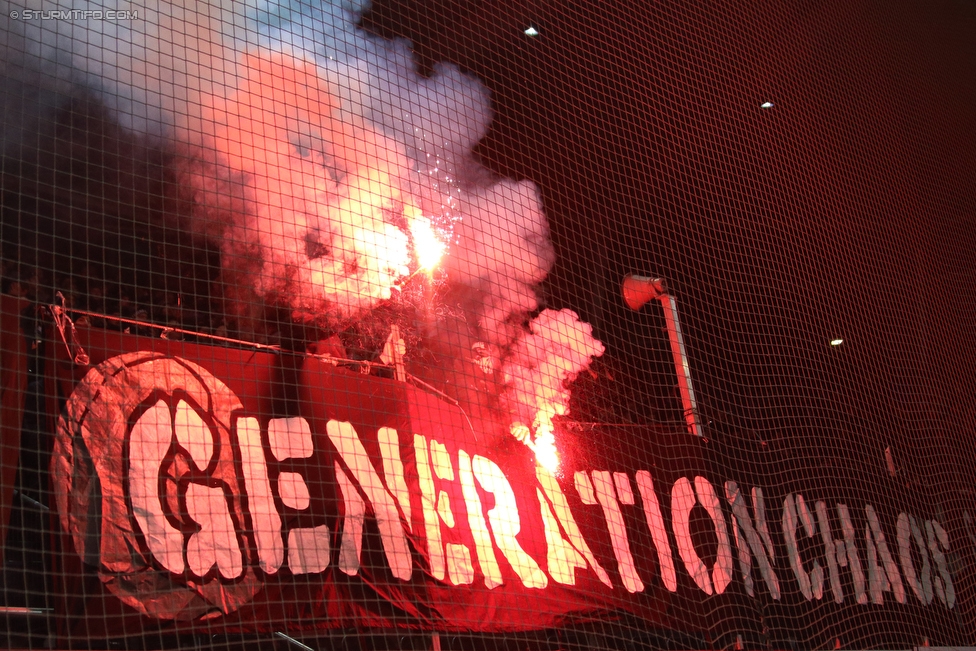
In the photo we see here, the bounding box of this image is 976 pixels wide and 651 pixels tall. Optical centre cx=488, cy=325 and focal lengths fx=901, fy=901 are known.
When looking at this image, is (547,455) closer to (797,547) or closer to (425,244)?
(797,547)

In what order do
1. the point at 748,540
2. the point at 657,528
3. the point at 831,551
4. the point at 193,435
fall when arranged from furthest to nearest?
the point at 831,551 < the point at 748,540 < the point at 657,528 < the point at 193,435

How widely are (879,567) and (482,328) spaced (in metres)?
2.77

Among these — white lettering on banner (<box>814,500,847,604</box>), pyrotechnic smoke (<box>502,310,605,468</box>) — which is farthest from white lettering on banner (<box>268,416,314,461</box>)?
white lettering on banner (<box>814,500,847,604</box>)

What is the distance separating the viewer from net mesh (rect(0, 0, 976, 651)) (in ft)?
9.93

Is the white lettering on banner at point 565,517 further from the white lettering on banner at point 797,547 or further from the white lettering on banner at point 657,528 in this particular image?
the white lettering on banner at point 797,547

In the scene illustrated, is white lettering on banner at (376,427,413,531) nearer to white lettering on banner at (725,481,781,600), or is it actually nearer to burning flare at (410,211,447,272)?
white lettering on banner at (725,481,781,600)

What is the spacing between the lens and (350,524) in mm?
3359

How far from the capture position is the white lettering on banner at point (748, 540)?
179 inches

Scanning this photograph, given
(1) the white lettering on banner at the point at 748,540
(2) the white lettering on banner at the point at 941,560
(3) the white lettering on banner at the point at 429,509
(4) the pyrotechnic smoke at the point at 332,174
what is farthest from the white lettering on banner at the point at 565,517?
(2) the white lettering on banner at the point at 941,560

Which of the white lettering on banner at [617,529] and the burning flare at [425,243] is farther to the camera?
the burning flare at [425,243]

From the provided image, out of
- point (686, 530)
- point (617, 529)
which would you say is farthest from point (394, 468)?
point (686, 530)

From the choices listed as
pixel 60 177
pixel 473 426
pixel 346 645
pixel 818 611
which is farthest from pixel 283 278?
pixel 818 611

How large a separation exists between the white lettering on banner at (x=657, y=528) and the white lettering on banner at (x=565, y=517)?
0.35 m

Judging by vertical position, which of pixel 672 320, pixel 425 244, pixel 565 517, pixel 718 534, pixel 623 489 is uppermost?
pixel 425 244
